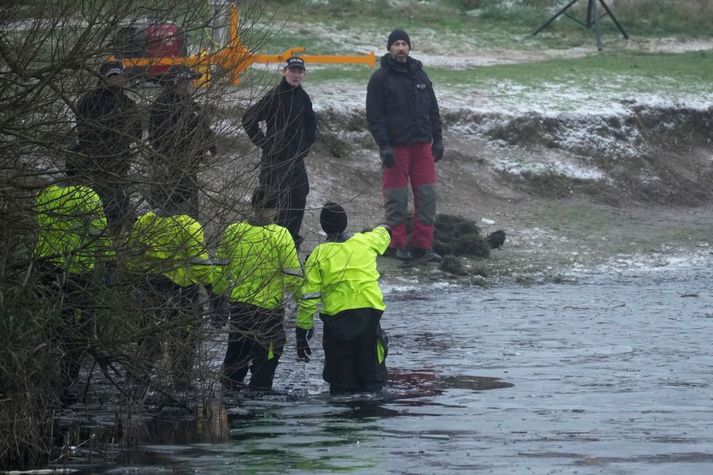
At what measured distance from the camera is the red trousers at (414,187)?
18.2m

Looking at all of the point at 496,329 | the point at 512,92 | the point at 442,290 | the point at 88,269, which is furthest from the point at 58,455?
the point at 512,92

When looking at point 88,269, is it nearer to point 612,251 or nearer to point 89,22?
point 89,22

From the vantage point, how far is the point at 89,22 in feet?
33.4

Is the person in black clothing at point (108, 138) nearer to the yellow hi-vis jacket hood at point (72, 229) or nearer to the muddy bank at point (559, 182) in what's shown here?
the yellow hi-vis jacket hood at point (72, 229)

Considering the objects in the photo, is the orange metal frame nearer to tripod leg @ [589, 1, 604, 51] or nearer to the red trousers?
the red trousers

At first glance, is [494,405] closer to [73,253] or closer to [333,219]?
[333,219]

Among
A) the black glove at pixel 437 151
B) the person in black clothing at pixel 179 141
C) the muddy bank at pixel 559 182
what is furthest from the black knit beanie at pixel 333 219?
the black glove at pixel 437 151

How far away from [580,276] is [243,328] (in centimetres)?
796

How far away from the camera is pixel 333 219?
12.0 m

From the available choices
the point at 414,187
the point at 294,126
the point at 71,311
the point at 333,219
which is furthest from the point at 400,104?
the point at 71,311

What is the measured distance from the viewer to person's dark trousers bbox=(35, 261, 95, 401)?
1043 cm

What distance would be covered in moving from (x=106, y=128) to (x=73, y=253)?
0.83 meters

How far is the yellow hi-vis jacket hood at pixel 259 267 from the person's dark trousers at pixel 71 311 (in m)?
1.12

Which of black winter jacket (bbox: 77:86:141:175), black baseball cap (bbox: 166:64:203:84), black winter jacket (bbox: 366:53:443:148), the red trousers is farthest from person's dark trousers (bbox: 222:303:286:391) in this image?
black winter jacket (bbox: 366:53:443:148)
